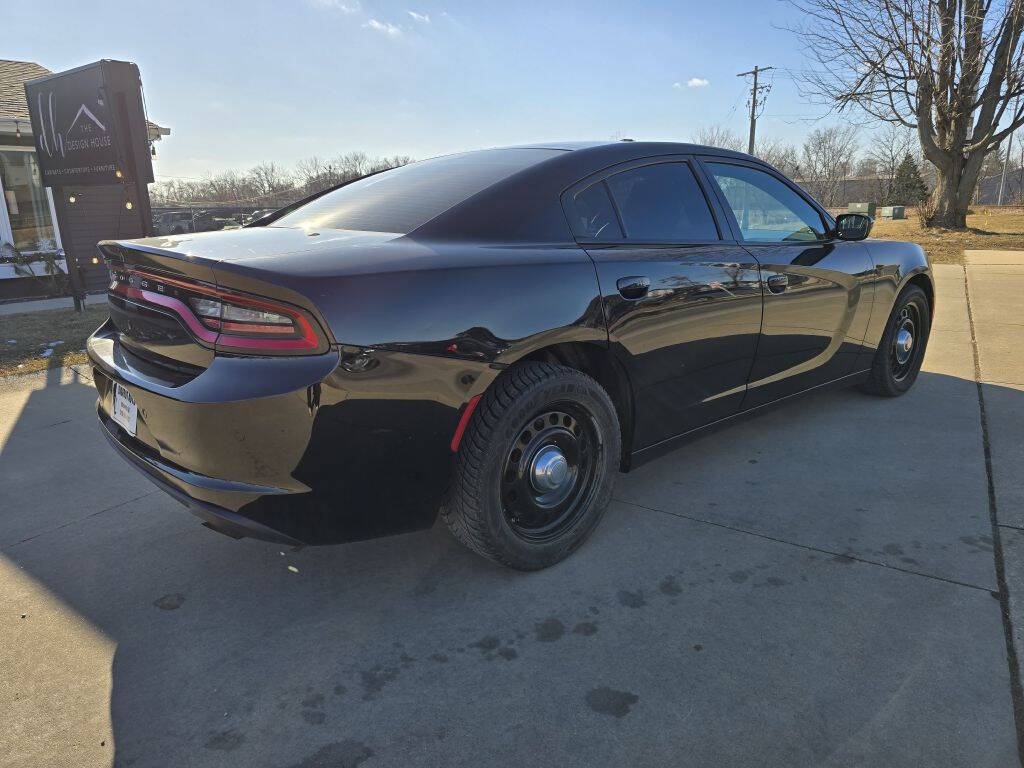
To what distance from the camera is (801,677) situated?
6.55 feet

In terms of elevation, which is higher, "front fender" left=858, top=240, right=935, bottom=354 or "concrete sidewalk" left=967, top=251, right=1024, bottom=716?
"front fender" left=858, top=240, right=935, bottom=354

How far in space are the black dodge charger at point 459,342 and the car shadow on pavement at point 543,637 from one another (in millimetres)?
345

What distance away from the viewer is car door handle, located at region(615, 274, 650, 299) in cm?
261

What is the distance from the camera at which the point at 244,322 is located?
75.8 inches

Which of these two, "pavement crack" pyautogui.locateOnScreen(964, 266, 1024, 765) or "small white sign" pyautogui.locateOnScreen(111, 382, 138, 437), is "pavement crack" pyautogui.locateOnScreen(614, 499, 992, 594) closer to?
"pavement crack" pyautogui.locateOnScreen(964, 266, 1024, 765)

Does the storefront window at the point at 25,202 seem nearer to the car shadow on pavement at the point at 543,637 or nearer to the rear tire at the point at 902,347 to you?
the car shadow on pavement at the point at 543,637

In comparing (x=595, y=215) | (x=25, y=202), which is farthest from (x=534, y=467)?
(x=25, y=202)

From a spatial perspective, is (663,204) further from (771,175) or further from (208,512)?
(208,512)

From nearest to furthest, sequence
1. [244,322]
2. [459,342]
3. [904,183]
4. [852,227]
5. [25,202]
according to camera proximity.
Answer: [244,322], [459,342], [852,227], [25,202], [904,183]

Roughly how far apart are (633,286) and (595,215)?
13.1 inches

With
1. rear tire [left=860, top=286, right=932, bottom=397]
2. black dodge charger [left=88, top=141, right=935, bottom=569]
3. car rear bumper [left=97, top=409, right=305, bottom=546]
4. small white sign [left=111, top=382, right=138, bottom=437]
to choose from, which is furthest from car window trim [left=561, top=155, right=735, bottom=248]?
rear tire [left=860, top=286, right=932, bottom=397]

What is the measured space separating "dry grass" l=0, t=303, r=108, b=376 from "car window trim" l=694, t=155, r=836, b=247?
5596 millimetres

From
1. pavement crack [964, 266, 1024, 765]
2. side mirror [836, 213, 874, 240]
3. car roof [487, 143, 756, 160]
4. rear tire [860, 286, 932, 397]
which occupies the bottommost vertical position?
pavement crack [964, 266, 1024, 765]

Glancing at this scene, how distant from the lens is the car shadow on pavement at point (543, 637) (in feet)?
5.90
